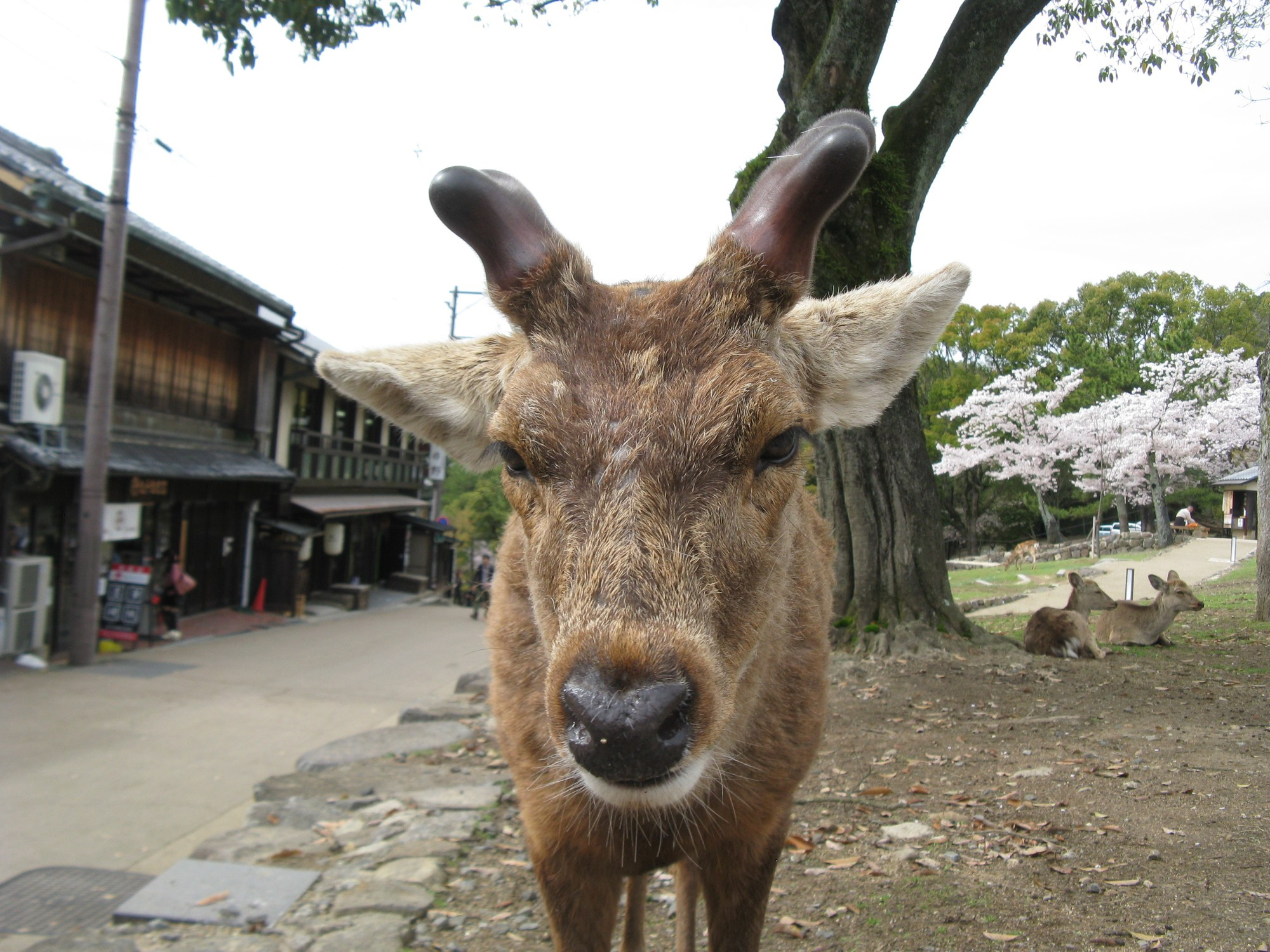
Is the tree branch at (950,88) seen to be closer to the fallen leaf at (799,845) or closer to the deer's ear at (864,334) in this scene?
the deer's ear at (864,334)

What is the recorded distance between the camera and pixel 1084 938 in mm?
3594

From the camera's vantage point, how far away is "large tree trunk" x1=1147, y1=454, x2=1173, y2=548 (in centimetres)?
3425

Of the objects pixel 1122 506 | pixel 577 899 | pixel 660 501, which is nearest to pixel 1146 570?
pixel 1122 506

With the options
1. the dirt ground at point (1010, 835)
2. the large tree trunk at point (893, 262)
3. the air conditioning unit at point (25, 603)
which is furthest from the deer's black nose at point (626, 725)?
the air conditioning unit at point (25, 603)

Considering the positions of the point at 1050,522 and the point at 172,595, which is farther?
the point at 1050,522

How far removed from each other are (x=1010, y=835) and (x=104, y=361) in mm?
14982

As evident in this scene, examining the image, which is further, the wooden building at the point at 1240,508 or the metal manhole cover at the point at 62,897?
the wooden building at the point at 1240,508

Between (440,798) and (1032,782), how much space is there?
429 cm

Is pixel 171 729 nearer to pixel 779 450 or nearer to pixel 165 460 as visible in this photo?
pixel 165 460

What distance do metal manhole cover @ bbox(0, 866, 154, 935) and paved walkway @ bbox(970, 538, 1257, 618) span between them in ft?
51.5

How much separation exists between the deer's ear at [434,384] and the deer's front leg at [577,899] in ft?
5.48

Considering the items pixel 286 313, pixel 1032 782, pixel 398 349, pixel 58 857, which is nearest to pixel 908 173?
pixel 1032 782

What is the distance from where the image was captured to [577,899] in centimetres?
304

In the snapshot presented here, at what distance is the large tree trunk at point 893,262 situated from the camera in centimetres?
906
